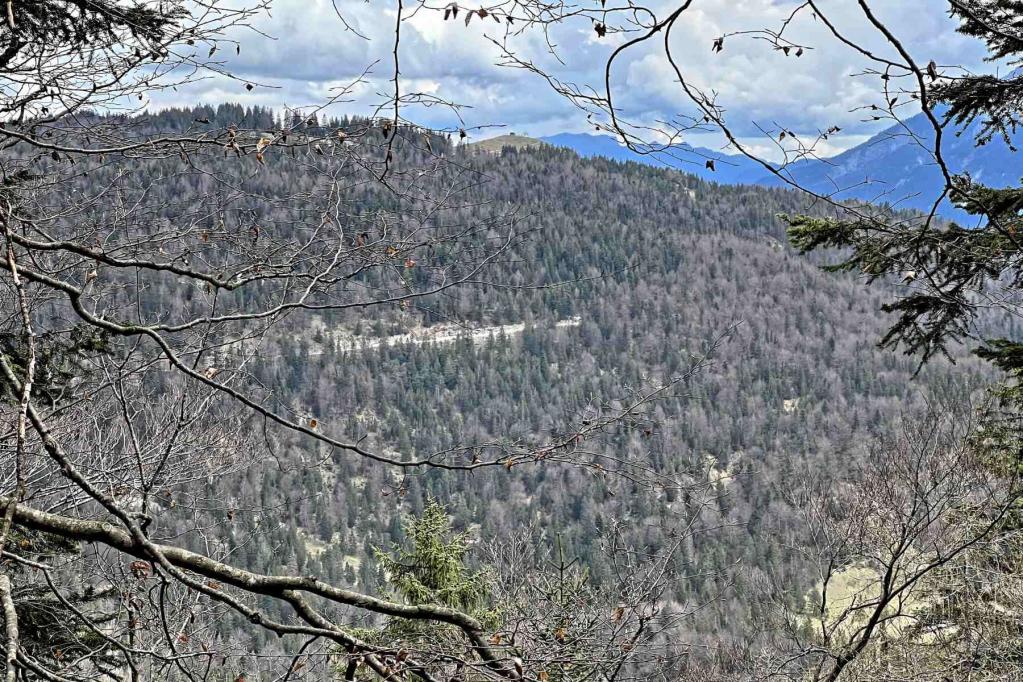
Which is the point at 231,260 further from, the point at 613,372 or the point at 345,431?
the point at 613,372

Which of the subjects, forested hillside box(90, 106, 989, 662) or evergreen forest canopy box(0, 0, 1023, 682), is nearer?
evergreen forest canopy box(0, 0, 1023, 682)

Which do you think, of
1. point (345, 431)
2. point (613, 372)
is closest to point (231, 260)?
point (345, 431)

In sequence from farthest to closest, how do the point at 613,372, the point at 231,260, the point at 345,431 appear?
1. the point at 613,372
2. the point at 345,431
3. the point at 231,260

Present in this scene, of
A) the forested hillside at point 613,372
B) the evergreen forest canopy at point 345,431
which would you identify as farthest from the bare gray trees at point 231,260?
the forested hillside at point 613,372

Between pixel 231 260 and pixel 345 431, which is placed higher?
pixel 231 260

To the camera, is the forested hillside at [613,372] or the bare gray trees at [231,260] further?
the forested hillside at [613,372]

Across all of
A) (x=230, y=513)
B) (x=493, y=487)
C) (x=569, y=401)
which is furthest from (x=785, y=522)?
(x=230, y=513)

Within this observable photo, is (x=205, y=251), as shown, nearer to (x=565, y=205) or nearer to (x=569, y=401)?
(x=569, y=401)

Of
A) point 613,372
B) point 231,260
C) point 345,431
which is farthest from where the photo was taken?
point 613,372

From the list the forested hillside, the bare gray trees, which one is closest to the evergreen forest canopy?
the bare gray trees

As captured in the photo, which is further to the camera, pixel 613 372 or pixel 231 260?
pixel 613 372

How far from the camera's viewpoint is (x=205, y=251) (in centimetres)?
371

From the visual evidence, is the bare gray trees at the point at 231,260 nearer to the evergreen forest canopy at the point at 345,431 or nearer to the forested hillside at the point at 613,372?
the evergreen forest canopy at the point at 345,431

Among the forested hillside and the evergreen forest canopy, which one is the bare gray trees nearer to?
Answer: the evergreen forest canopy
